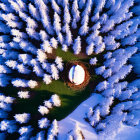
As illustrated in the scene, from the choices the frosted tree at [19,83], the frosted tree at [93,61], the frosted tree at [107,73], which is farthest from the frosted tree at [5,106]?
the frosted tree at [107,73]

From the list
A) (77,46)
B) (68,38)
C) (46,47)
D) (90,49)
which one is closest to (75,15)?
(68,38)

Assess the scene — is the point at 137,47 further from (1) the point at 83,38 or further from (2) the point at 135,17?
(1) the point at 83,38

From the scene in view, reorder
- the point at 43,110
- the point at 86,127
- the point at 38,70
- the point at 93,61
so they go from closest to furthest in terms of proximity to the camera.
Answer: the point at 43,110 < the point at 38,70 < the point at 86,127 < the point at 93,61

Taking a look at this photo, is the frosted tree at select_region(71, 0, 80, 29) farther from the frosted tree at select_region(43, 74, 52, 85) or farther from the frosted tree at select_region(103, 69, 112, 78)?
the frosted tree at select_region(43, 74, 52, 85)

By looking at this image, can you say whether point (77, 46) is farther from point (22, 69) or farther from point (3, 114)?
point (3, 114)

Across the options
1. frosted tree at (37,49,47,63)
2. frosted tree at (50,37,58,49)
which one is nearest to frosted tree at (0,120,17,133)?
frosted tree at (37,49,47,63)

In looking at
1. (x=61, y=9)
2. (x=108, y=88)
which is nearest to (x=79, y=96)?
(x=108, y=88)

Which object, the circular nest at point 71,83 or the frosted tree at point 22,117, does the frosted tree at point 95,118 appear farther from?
the frosted tree at point 22,117
